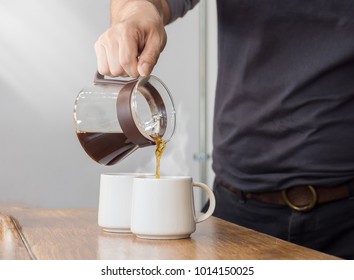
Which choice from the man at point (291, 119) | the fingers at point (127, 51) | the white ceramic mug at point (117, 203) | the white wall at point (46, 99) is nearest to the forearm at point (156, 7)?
the man at point (291, 119)

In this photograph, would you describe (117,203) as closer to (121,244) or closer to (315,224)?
(121,244)

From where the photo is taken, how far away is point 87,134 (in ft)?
3.94

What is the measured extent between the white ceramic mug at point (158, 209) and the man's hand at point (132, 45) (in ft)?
0.65

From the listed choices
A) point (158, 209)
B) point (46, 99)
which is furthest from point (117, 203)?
point (46, 99)

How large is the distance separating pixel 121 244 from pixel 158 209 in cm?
8

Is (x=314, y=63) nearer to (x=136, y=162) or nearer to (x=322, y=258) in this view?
(x=322, y=258)

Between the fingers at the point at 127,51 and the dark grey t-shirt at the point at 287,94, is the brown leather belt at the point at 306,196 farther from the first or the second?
the fingers at the point at 127,51

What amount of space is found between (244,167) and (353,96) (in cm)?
30

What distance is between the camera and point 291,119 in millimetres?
1523

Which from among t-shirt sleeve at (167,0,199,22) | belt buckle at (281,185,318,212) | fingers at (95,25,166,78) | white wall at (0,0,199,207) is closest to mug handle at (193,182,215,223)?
fingers at (95,25,166,78)

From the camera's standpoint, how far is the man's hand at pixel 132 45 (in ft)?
3.93

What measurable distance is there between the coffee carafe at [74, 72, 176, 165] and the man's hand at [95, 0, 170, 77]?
2 cm
